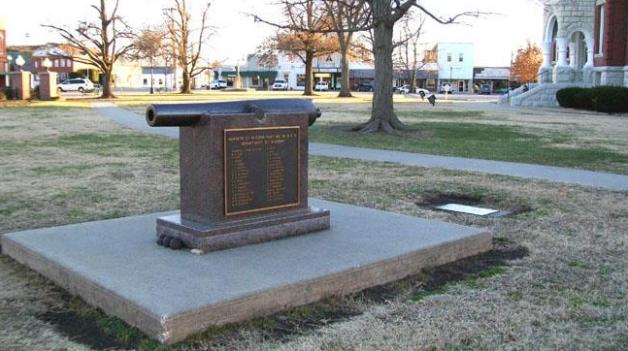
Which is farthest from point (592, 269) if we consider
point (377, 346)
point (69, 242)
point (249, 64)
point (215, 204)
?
point (249, 64)

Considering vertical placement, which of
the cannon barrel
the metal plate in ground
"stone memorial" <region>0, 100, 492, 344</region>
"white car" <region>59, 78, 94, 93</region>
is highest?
"white car" <region>59, 78, 94, 93</region>

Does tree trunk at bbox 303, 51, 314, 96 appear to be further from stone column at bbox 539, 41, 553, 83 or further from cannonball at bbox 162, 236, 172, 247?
cannonball at bbox 162, 236, 172, 247

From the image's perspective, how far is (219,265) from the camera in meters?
5.61

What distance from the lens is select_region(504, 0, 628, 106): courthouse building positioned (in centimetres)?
4138

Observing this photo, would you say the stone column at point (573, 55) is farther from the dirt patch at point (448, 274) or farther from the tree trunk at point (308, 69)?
the dirt patch at point (448, 274)

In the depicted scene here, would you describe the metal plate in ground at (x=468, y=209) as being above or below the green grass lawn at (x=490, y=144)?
below

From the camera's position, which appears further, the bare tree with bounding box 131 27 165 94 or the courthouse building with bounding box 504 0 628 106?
the bare tree with bounding box 131 27 165 94

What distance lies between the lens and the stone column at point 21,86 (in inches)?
1874

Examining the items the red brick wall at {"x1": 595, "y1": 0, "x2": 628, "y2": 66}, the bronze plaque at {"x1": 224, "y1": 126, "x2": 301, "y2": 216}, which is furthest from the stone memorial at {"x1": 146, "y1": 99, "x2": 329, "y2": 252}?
the red brick wall at {"x1": 595, "y1": 0, "x2": 628, "y2": 66}

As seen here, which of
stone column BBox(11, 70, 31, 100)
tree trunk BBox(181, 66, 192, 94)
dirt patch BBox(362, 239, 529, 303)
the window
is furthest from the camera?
tree trunk BBox(181, 66, 192, 94)

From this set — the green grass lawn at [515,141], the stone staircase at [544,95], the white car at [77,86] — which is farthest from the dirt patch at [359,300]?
the white car at [77,86]

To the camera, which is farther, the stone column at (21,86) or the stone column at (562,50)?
the stone column at (21,86)

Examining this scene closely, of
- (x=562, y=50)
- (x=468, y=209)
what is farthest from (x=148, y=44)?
(x=468, y=209)

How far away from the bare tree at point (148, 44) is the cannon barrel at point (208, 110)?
55.4 meters
